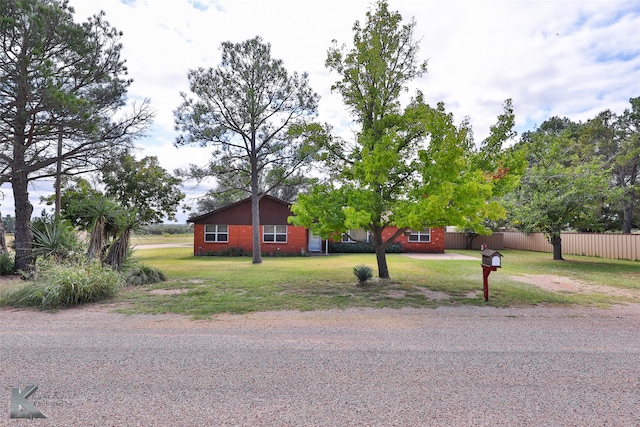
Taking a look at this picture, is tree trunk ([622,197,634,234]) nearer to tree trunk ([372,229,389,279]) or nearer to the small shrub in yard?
tree trunk ([372,229,389,279])

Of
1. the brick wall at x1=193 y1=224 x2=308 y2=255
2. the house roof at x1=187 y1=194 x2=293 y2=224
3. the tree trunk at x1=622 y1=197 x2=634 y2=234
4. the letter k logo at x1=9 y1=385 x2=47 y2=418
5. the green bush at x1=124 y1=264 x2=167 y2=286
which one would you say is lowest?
the letter k logo at x1=9 y1=385 x2=47 y2=418

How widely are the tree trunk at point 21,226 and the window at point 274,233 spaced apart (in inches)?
554

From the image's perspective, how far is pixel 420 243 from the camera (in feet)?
87.9

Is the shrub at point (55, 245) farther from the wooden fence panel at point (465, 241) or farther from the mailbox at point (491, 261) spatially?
the wooden fence panel at point (465, 241)

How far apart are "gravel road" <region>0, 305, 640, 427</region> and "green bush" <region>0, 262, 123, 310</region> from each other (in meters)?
0.98

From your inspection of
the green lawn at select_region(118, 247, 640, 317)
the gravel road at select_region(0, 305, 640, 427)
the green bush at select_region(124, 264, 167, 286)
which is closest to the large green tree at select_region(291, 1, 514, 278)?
the green lawn at select_region(118, 247, 640, 317)

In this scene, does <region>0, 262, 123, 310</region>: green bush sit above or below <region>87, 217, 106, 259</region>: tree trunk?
below

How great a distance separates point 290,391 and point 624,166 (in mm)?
28594

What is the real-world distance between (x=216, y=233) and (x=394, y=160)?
60.5ft

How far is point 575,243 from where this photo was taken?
952 inches

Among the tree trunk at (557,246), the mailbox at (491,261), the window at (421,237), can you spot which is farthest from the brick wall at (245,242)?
the mailbox at (491,261)

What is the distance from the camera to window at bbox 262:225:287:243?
25.4 meters

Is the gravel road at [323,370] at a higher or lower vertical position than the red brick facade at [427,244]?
lower

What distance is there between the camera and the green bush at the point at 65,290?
24.9ft
